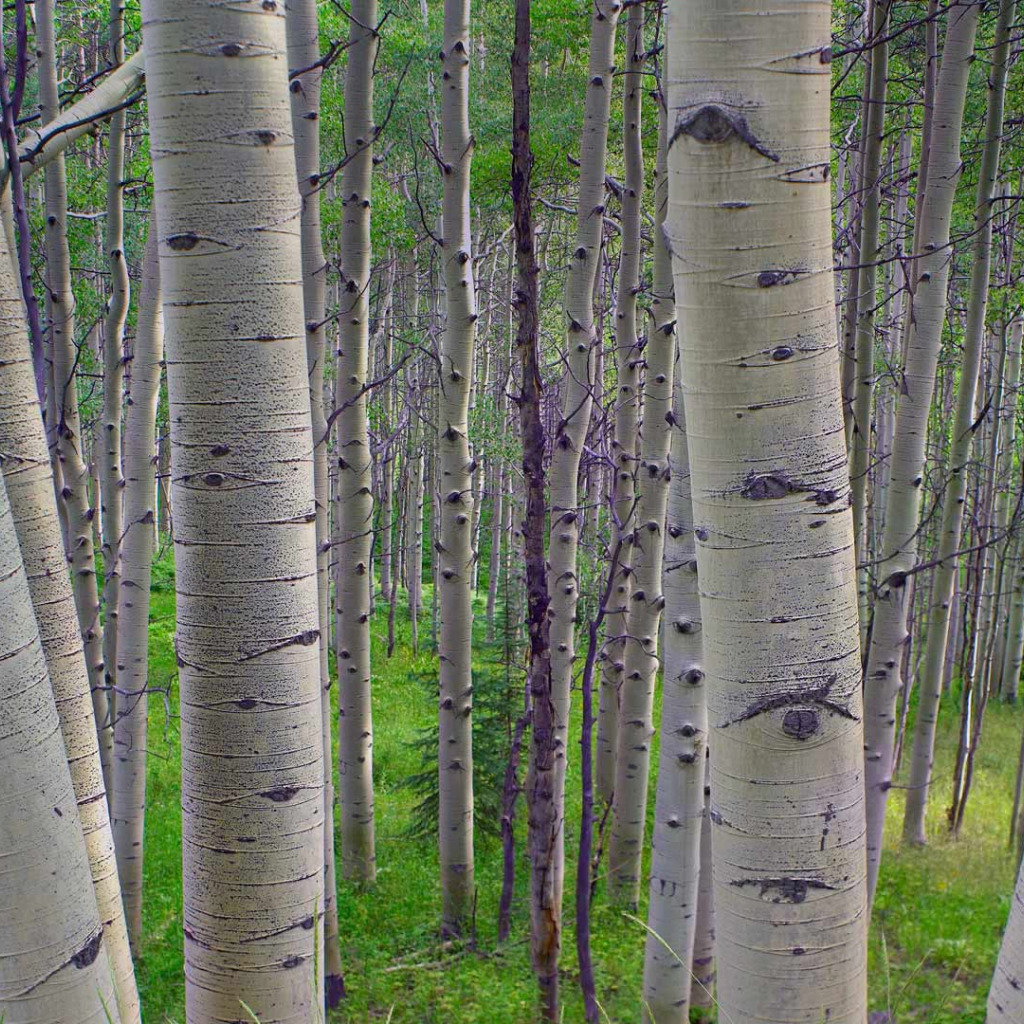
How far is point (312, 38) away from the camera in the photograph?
471 cm

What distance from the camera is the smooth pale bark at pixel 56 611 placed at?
1.64m

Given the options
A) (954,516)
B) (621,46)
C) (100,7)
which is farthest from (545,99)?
(954,516)

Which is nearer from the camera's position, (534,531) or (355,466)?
(534,531)

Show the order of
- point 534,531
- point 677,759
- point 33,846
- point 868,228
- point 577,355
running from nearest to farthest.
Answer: point 33,846 → point 534,531 → point 677,759 → point 868,228 → point 577,355

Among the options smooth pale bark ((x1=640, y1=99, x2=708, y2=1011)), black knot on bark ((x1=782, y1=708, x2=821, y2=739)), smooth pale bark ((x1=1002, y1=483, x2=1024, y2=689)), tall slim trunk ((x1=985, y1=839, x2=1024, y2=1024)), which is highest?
black knot on bark ((x1=782, y1=708, x2=821, y2=739))

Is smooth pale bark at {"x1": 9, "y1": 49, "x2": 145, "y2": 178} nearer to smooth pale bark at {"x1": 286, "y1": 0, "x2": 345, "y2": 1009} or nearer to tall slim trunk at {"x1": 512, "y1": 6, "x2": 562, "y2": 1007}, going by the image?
tall slim trunk at {"x1": 512, "y1": 6, "x2": 562, "y2": 1007}

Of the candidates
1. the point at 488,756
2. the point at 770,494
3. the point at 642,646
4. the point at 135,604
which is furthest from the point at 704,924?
the point at 770,494

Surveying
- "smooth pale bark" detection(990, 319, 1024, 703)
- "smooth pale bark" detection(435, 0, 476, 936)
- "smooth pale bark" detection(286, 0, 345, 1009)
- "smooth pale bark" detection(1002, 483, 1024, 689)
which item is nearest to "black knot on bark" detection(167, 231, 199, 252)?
"smooth pale bark" detection(286, 0, 345, 1009)

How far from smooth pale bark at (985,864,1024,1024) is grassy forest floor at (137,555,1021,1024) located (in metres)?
3.47

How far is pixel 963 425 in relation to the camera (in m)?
7.44

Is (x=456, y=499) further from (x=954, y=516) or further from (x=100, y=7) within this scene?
(x=100, y=7)

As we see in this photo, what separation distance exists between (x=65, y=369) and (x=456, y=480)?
2.56 metres

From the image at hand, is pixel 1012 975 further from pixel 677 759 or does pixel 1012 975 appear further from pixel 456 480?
pixel 456 480

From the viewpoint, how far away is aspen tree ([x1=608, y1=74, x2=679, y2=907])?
5770 millimetres
